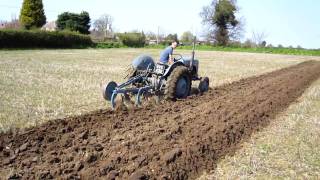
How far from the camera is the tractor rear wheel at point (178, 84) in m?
10.1

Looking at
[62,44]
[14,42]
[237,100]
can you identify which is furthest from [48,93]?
[62,44]

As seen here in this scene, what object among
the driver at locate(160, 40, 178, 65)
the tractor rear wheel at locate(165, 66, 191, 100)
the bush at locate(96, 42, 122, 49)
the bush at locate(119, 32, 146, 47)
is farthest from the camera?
the bush at locate(119, 32, 146, 47)

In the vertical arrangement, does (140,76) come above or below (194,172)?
above

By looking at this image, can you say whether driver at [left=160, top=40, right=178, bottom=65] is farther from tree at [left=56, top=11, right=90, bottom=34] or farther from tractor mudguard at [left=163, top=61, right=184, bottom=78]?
tree at [left=56, top=11, right=90, bottom=34]

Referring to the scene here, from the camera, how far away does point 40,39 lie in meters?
42.4

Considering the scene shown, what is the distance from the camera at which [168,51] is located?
1073 cm

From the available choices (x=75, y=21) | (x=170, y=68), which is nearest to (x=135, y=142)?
(x=170, y=68)

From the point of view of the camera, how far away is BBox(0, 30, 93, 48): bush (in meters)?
38.0

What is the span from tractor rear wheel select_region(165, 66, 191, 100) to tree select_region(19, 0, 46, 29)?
49518mm

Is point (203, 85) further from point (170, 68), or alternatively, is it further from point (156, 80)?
point (156, 80)

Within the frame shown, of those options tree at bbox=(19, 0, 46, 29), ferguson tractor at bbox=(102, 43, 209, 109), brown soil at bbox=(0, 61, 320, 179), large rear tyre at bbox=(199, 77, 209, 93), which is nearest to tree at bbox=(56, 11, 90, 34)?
tree at bbox=(19, 0, 46, 29)

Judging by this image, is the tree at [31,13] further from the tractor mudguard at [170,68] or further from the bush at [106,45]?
the tractor mudguard at [170,68]

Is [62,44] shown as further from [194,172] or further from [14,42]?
[194,172]

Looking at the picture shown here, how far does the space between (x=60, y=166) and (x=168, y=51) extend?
5.89 meters
